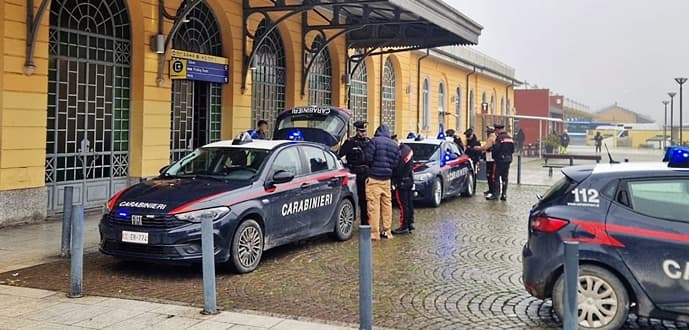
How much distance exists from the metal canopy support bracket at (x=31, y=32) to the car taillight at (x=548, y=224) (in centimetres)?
821

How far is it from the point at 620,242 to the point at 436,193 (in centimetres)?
855

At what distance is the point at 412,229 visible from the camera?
34.9 feet

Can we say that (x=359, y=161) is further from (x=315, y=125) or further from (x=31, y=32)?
(x=31, y=32)

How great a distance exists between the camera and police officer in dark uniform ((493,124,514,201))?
1505cm

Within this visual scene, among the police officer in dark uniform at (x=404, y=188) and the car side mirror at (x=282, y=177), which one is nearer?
the car side mirror at (x=282, y=177)

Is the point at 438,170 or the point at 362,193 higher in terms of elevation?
the point at 438,170

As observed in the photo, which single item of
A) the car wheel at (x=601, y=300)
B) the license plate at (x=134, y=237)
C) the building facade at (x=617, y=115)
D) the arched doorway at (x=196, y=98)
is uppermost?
the building facade at (x=617, y=115)

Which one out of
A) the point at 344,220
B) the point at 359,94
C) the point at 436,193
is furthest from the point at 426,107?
the point at 344,220

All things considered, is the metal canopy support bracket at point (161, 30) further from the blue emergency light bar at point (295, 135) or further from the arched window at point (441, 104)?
the arched window at point (441, 104)

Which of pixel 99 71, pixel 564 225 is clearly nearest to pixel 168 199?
pixel 564 225

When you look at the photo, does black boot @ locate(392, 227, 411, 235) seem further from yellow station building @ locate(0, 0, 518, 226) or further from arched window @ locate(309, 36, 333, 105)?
arched window @ locate(309, 36, 333, 105)

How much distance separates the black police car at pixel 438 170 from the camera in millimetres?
13562

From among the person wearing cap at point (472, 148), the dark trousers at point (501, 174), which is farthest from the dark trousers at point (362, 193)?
the person wearing cap at point (472, 148)

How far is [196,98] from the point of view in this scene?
14781mm
